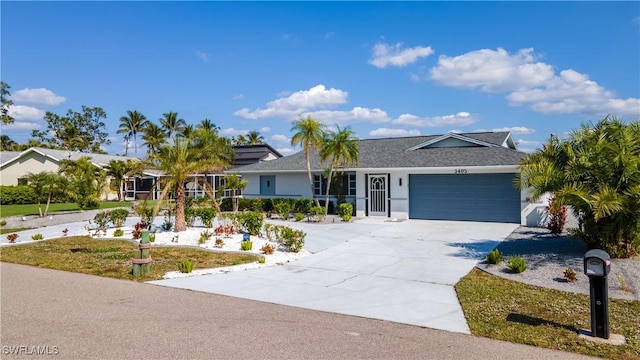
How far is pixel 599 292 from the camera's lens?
5.30 m

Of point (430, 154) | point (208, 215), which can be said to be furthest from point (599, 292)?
point (430, 154)

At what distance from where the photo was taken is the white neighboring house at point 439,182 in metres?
17.5

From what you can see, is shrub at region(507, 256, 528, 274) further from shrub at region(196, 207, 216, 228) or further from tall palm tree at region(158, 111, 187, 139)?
tall palm tree at region(158, 111, 187, 139)

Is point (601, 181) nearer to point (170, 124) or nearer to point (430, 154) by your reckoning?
point (430, 154)

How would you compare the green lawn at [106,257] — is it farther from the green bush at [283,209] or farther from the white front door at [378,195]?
the white front door at [378,195]

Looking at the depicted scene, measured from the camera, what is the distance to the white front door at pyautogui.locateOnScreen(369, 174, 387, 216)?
20234mm

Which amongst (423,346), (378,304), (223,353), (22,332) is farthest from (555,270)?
(22,332)

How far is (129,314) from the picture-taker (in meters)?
6.23

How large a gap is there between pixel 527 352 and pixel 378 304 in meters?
2.51

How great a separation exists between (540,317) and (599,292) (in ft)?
3.38

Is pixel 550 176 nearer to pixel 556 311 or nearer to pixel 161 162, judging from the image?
pixel 556 311

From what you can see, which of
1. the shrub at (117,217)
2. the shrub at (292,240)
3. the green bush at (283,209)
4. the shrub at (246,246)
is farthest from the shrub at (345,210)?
the shrub at (117,217)

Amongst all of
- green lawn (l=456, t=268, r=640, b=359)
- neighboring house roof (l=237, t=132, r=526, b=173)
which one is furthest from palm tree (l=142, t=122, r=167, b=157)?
green lawn (l=456, t=268, r=640, b=359)

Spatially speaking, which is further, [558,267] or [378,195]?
[378,195]
